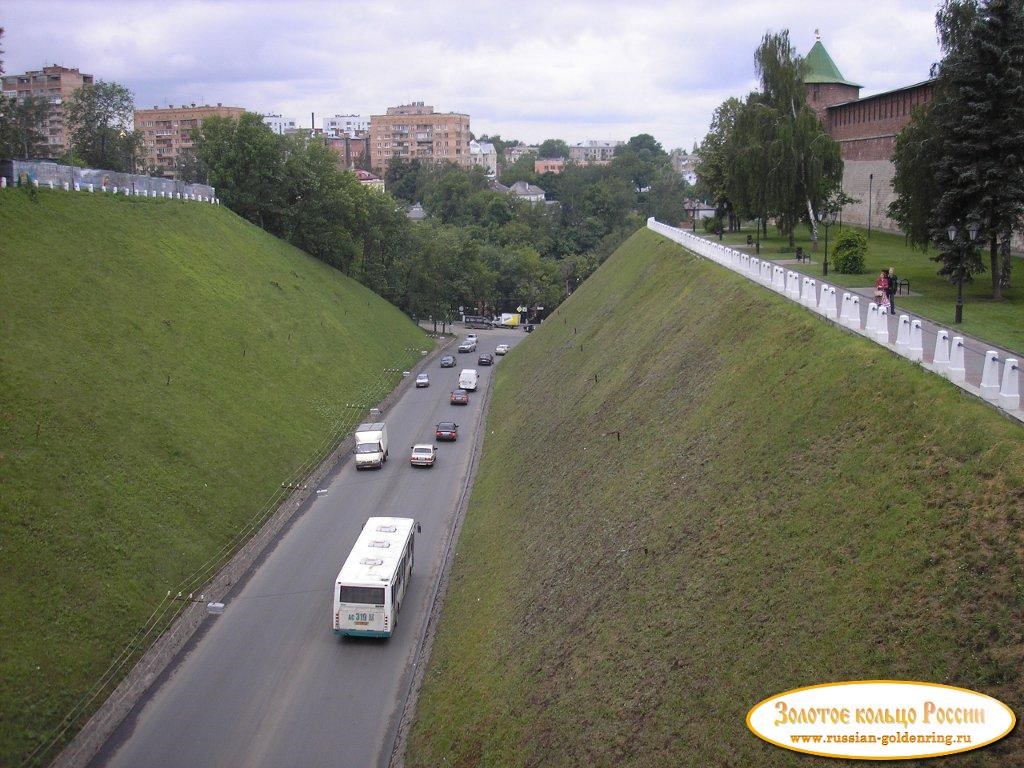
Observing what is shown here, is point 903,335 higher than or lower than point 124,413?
higher

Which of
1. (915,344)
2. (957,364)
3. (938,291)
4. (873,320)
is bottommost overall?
(957,364)

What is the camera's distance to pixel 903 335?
17.8m

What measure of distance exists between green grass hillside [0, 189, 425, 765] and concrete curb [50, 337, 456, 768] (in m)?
0.58

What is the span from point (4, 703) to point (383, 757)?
7.26 metres

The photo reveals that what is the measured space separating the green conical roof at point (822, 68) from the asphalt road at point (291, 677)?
62.6 meters

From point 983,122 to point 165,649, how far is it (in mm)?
28853

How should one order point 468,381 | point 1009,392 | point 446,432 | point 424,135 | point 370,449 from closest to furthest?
point 1009,392 < point 370,449 < point 446,432 < point 468,381 < point 424,135

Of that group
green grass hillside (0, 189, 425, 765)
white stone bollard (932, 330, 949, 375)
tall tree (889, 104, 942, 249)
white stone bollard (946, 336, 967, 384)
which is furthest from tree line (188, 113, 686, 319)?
white stone bollard (946, 336, 967, 384)

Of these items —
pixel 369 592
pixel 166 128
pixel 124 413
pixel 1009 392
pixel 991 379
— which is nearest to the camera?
pixel 1009 392

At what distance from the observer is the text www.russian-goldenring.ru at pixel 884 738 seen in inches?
385

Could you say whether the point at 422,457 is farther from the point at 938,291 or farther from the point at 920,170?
the point at 920,170

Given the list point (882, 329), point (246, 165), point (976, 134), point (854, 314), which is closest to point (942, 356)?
point (882, 329)

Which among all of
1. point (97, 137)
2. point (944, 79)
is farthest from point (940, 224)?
point (97, 137)

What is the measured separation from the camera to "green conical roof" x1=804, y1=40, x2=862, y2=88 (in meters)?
76.4
